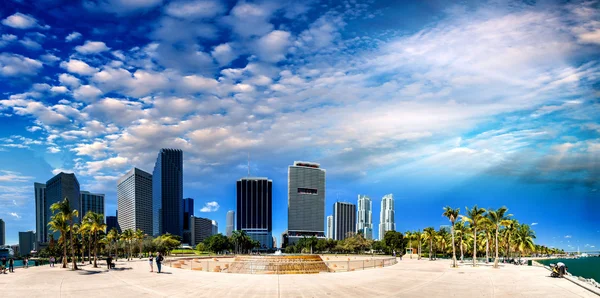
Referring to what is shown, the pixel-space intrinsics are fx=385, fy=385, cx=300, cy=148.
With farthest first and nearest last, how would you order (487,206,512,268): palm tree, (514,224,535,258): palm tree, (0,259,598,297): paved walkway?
(514,224,535,258): palm tree
(487,206,512,268): palm tree
(0,259,598,297): paved walkway

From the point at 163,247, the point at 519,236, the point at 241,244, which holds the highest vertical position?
the point at 519,236

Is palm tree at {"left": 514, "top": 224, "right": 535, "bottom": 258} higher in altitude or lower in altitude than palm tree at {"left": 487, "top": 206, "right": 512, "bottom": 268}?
lower

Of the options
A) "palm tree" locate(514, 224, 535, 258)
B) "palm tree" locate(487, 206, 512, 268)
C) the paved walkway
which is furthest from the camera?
"palm tree" locate(514, 224, 535, 258)

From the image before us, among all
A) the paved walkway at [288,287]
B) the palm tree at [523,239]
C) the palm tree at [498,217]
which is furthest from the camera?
the palm tree at [523,239]

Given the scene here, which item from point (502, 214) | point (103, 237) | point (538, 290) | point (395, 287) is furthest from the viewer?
point (103, 237)

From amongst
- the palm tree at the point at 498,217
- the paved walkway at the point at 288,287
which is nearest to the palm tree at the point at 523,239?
the palm tree at the point at 498,217

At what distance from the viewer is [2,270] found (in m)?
39.7

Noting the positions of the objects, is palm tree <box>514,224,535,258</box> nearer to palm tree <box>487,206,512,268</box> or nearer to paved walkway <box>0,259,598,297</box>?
palm tree <box>487,206,512,268</box>

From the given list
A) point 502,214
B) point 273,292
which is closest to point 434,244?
point 502,214

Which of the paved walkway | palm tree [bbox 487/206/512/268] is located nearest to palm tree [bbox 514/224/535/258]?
palm tree [bbox 487/206/512/268]

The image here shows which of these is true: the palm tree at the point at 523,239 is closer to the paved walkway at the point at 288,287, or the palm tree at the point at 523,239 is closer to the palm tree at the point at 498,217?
the palm tree at the point at 498,217

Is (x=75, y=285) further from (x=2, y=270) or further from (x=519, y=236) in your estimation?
(x=519, y=236)

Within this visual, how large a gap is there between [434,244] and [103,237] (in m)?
75.3

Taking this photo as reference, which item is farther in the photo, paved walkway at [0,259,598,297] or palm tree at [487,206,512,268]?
palm tree at [487,206,512,268]
